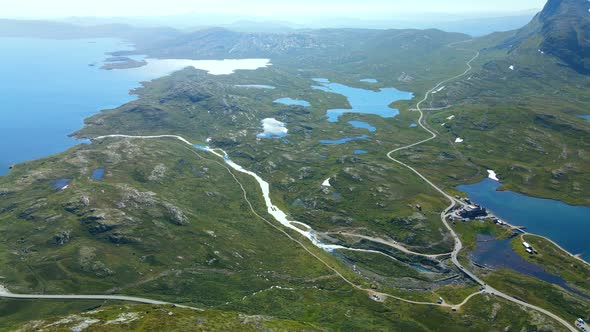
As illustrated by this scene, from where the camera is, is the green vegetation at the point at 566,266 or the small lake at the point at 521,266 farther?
the small lake at the point at 521,266

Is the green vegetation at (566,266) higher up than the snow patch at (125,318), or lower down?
lower down

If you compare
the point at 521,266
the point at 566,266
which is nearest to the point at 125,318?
the point at 521,266

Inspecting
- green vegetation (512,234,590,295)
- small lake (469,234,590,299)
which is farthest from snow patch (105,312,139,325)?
green vegetation (512,234,590,295)

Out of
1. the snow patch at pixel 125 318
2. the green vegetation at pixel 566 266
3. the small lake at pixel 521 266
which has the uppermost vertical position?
the snow patch at pixel 125 318

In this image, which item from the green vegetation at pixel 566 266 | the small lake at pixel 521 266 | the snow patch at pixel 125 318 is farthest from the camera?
the small lake at pixel 521 266

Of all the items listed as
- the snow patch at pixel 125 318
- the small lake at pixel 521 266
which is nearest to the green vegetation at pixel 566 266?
the small lake at pixel 521 266

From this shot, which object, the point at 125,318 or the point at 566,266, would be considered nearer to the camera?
the point at 125,318

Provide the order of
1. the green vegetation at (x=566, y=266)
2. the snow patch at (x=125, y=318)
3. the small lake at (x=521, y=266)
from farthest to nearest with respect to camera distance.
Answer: the small lake at (x=521, y=266) → the green vegetation at (x=566, y=266) → the snow patch at (x=125, y=318)

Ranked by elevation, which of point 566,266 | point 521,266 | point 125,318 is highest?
point 125,318

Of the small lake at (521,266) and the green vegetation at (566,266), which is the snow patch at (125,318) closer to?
the small lake at (521,266)

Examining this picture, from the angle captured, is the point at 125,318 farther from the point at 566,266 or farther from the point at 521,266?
the point at 566,266

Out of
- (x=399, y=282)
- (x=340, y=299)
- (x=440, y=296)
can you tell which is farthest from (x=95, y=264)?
(x=440, y=296)
